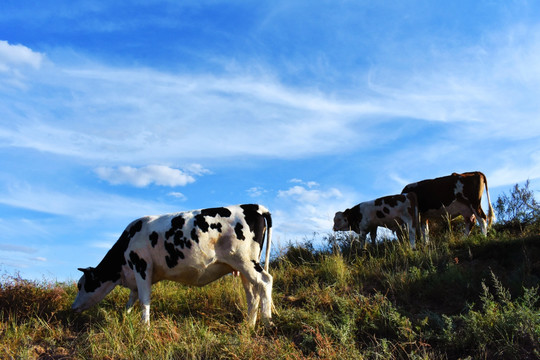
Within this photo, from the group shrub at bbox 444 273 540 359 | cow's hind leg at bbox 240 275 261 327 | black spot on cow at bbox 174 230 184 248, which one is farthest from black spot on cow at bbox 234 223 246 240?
shrub at bbox 444 273 540 359

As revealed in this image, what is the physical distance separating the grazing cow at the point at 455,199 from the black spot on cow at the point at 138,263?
9.63 metres

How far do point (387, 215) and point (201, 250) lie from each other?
8.60m

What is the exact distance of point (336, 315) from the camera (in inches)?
335

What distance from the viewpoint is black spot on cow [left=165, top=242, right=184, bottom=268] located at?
8816 millimetres

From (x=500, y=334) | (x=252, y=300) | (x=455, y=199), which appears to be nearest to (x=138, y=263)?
(x=252, y=300)

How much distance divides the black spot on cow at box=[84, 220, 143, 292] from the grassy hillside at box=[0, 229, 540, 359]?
0.70 metres

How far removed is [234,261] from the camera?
28.4ft

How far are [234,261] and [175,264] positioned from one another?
1189 mm

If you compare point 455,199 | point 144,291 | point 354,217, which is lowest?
point 144,291

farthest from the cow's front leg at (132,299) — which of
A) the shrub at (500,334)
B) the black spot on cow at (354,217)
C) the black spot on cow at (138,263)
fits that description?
the black spot on cow at (354,217)

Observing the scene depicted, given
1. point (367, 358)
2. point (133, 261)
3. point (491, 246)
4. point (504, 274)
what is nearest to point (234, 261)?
point (133, 261)

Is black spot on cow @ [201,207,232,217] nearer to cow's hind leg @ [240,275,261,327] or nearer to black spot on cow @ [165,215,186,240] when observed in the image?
black spot on cow @ [165,215,186,240]

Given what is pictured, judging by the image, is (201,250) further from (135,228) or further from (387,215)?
(387,215)

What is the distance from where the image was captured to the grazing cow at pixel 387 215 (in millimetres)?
15094
